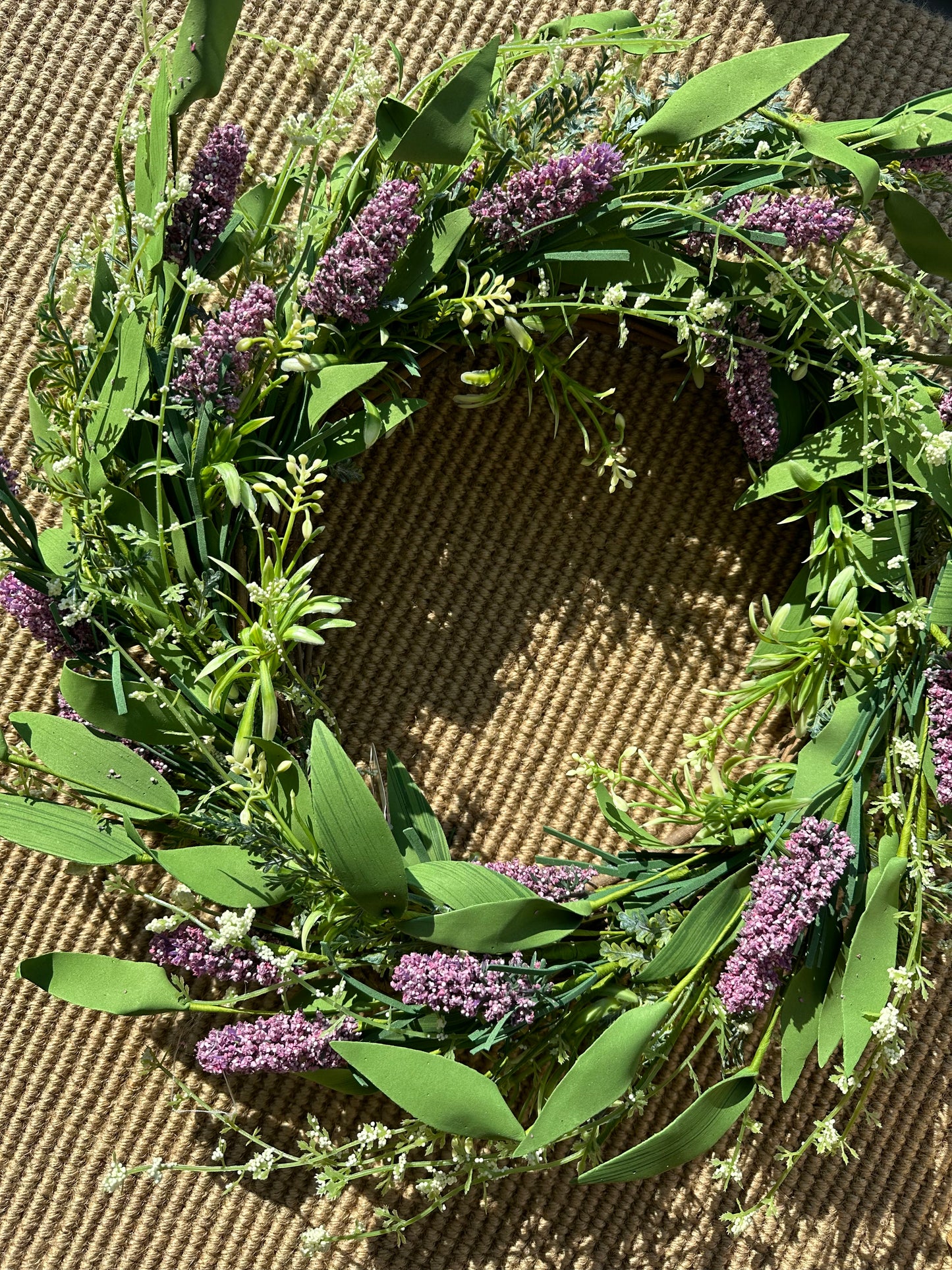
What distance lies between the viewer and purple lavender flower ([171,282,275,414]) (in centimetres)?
81

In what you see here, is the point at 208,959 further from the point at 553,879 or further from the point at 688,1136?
the point at 688,1136

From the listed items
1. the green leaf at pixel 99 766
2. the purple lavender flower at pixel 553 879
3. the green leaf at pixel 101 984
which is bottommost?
the green leaf at pixel 101 984

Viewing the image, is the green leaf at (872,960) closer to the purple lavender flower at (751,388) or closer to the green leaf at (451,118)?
the purple lavender flower at (751,388)

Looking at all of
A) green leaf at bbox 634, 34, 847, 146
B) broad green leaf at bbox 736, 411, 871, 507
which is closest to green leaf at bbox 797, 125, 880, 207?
green leaf at bbox 634, 34, 847, 146

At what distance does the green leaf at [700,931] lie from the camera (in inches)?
33.1

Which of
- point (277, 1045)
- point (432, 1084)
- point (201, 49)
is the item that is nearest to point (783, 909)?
point (432, 1084)

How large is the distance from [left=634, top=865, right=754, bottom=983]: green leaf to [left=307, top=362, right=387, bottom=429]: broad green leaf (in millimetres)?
503

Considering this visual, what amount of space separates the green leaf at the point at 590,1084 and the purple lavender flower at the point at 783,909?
8 centimetres

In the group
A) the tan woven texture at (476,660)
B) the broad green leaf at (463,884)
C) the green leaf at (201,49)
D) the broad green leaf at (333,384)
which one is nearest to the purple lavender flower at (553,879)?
the broad green leaf at (463,884)

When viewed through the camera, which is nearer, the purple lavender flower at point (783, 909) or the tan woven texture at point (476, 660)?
the purple lavender flower at point (783, 909)

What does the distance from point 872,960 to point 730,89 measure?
71 cm

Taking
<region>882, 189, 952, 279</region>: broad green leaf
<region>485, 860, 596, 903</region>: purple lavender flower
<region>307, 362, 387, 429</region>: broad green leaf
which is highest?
<region>882, 189, 952, 279</region>: broad green leaf

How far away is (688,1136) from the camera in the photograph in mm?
830

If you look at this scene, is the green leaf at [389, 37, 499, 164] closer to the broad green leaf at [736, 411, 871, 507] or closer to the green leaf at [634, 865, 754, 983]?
the broad green leaf at [736, 411, 871, 507]
